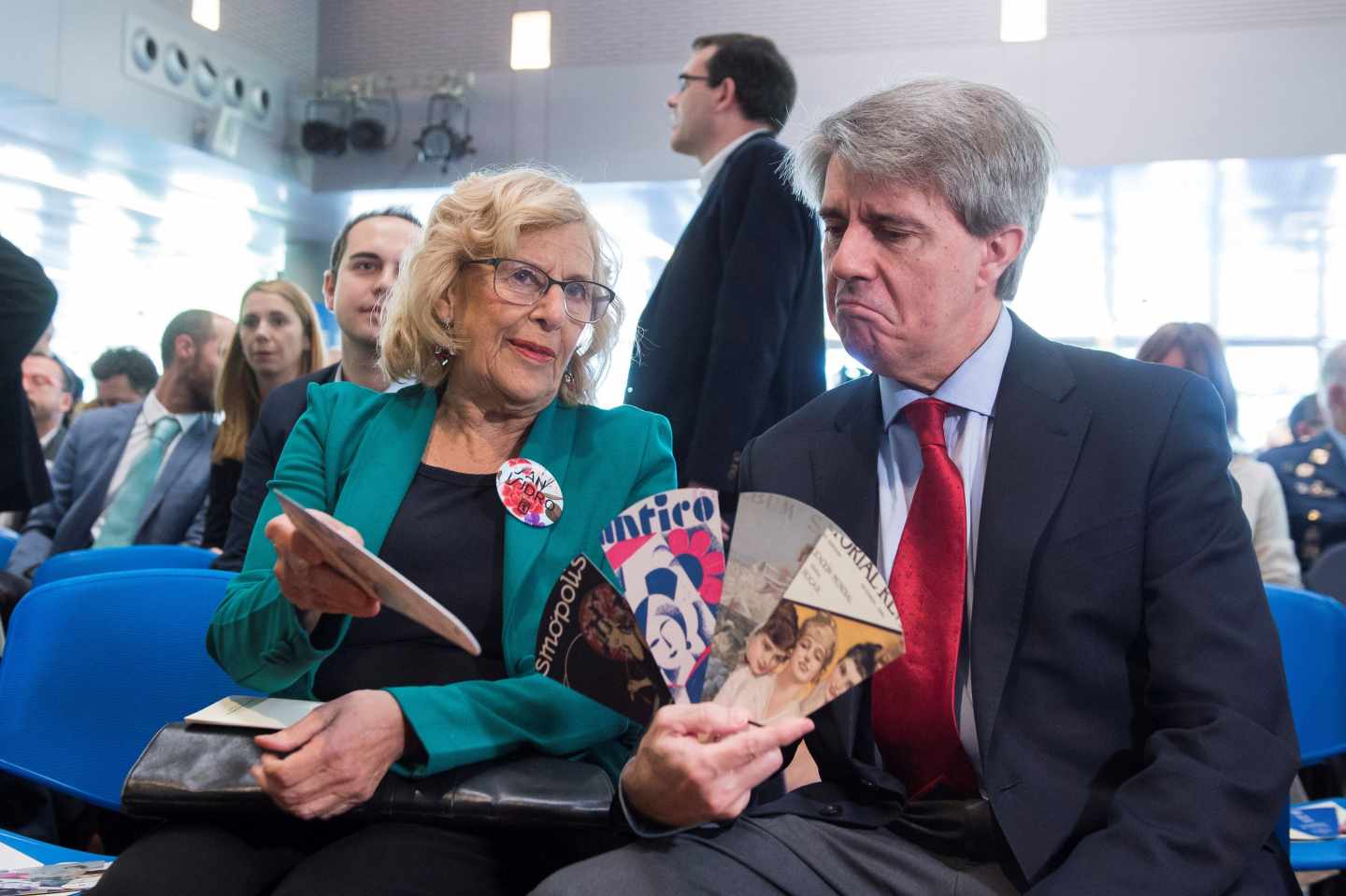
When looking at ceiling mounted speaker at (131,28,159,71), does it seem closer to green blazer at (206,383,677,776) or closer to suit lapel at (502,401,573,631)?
green blazer at (206,383,677,776)

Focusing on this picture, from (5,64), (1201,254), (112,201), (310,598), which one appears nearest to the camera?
(310,598)

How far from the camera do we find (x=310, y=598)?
162cm

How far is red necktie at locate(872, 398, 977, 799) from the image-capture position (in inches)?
62.1

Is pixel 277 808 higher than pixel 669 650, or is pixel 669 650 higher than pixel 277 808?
pixel 669 650

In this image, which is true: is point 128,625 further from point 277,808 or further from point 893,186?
point 893,186

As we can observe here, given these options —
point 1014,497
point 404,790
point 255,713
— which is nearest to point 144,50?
point 255,713

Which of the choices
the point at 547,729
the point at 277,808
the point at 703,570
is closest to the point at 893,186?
the point at 703,570

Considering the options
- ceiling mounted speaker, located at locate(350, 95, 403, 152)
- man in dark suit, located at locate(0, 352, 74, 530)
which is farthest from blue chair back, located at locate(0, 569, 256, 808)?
ceiling mounted speaker, located at locate(350, 95, 403, 152)

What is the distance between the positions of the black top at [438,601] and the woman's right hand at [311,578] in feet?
0.81

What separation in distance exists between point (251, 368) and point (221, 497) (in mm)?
433

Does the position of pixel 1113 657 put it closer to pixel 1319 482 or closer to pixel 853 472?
pixel 853 472

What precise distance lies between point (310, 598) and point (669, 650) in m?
0.51

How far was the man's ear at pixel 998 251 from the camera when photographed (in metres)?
1.76

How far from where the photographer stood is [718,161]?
3.58 m
